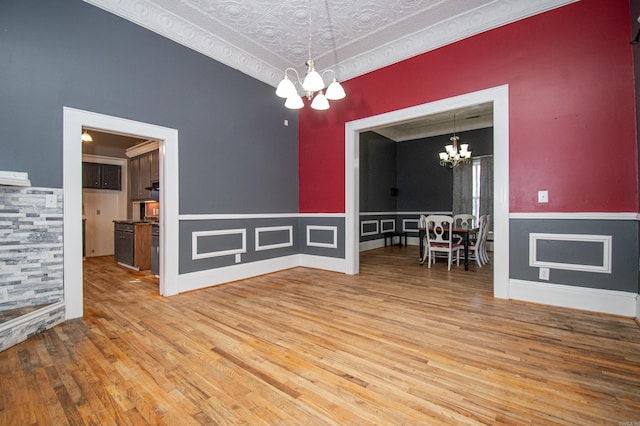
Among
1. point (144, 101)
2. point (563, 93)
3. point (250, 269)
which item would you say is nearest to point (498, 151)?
point (563, 93)

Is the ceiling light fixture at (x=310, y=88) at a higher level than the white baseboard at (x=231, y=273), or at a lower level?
higher

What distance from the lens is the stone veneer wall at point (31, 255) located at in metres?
2.36

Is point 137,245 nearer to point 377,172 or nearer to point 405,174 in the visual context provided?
point 377,172

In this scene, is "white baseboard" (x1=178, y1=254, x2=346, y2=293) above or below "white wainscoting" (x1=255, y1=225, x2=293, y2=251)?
below

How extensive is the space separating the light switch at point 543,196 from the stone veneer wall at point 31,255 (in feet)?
16.2

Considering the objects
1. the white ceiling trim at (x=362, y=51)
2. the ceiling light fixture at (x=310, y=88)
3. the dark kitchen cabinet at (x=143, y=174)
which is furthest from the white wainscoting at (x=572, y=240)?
the dark kitchen cabinet at (x=143, y=174)

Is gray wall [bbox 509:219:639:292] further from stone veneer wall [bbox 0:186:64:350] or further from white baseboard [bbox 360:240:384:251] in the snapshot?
stone veneer wall [bbox 0:186:64:350]

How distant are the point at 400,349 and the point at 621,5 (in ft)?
12.7

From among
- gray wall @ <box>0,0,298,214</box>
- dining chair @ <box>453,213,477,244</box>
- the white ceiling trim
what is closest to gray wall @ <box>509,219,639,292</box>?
dining chair @ <box>453,213,477,244</box>

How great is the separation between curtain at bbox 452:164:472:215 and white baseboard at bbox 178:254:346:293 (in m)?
4.97

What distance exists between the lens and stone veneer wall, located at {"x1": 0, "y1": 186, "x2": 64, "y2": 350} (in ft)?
7.73

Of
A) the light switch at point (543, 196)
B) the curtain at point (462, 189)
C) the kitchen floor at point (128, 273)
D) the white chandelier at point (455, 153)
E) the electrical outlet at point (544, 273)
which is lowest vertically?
the kitchen floor at point (128, 273)

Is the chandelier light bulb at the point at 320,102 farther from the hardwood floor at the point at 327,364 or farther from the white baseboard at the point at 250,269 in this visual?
the white baseboard at the point at 250,269

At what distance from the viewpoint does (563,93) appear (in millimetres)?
2932
